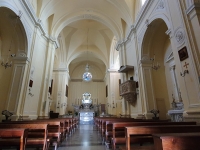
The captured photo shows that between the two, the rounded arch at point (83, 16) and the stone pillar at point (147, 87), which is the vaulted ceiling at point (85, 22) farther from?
the stone pillar at point (147, 87)

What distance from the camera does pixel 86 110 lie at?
1559cm

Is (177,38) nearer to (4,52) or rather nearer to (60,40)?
(4,52)

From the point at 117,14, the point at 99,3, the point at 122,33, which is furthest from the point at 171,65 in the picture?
the point at 99,3

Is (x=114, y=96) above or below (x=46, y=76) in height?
below

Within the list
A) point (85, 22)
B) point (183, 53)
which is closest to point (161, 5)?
point (183, 53)

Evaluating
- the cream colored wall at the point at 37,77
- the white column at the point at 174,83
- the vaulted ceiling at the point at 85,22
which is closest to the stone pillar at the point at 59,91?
Result: the vaulted ceiling at the point at 85,22

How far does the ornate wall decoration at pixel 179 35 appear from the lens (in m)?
3.52

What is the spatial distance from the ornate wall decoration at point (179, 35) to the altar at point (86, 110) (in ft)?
41.7

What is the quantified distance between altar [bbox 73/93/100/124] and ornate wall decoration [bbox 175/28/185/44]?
41.7 ft

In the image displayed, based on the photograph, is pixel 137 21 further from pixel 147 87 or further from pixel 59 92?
pixel 59 92

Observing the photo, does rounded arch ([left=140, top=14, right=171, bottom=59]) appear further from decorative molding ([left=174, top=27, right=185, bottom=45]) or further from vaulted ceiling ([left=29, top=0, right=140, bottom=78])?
vaulted ceiling ([left=29, top=0, right=140, bottom=78])

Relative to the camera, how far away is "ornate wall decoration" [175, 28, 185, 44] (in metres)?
3.52

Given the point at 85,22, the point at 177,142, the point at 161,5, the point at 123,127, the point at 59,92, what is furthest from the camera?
the point at 59,92

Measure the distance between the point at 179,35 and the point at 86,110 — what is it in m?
Result: 13.7
